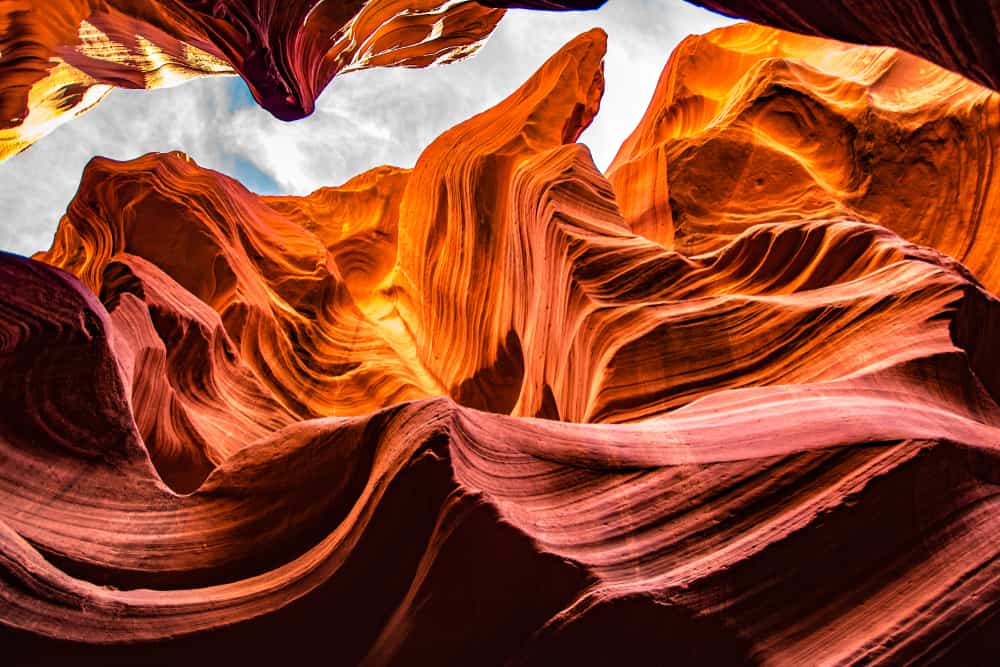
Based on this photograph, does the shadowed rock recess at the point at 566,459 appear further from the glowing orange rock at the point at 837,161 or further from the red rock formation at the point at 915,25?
the red rock formation at the point at 915,25

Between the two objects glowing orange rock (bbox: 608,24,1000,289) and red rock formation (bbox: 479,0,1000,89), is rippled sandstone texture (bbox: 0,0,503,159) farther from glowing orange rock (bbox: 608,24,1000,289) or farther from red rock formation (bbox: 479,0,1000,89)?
red rock formation (bbox: 479,0,1000,89)

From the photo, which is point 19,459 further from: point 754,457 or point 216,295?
point 216,295

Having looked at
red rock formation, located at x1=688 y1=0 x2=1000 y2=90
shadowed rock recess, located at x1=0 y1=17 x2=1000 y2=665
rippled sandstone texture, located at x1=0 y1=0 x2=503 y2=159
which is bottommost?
shadowed rock recess, located at x1=0 y1=17 x2=1000 y2=665

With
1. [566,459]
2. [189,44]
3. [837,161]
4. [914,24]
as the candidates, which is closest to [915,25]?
[914,24]

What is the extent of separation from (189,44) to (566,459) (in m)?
5.65

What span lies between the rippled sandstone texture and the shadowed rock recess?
4.57 ft

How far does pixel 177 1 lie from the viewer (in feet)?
16.7

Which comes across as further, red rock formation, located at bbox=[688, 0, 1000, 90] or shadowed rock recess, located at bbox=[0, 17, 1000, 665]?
red rock formation, located at bbox=[688, 0, 1000, 90]

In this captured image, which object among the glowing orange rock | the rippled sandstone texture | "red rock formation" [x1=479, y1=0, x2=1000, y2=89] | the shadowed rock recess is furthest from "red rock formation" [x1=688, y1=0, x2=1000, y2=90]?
the rippled sandstone texture

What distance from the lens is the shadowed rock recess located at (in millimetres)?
2258

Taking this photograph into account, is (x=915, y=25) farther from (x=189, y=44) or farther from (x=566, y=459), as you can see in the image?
(x=189, y=44)

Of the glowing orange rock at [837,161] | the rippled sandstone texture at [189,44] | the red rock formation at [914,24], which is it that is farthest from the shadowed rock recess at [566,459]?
the rippled sandstone texture at [189,44]

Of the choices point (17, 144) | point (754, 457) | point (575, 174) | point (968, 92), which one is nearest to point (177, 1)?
point (17, 144)

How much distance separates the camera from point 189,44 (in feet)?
21.2
